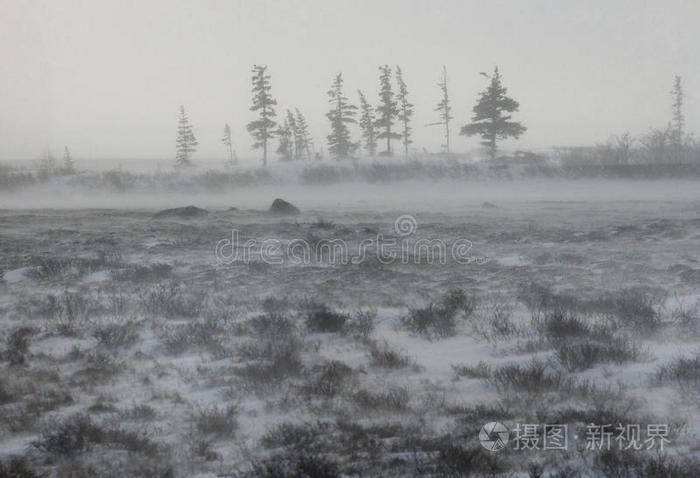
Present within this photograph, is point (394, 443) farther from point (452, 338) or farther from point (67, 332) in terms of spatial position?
point (67, 332)

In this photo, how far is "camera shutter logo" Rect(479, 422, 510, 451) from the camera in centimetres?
363

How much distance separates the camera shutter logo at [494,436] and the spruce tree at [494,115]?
4469cm

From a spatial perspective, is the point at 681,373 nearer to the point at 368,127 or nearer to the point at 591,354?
the point at 591,354

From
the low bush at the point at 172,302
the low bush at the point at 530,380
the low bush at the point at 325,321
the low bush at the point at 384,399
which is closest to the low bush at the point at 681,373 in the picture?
the low bush at the point at 530,380

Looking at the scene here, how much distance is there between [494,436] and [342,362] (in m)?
2.06

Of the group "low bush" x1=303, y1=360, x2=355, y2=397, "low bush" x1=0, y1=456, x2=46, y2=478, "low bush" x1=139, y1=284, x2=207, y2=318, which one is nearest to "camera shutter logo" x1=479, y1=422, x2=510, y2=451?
"low bush" x1=303, y1=360, x2=355, y2=397

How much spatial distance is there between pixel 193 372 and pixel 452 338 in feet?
10.1

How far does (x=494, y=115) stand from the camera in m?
46.1

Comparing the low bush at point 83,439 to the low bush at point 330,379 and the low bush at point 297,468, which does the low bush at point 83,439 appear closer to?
the low bush at point 297,468

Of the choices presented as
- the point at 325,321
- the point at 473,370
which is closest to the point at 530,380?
the point at 473,370

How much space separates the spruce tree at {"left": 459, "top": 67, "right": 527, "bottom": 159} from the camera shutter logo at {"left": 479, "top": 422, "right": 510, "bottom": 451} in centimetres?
4469

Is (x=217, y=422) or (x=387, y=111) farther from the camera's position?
(x=387, y=111)

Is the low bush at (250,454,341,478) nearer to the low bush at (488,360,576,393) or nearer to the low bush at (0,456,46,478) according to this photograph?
the low bush at (0,456,46,478)

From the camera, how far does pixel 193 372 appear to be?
17.4 ft
